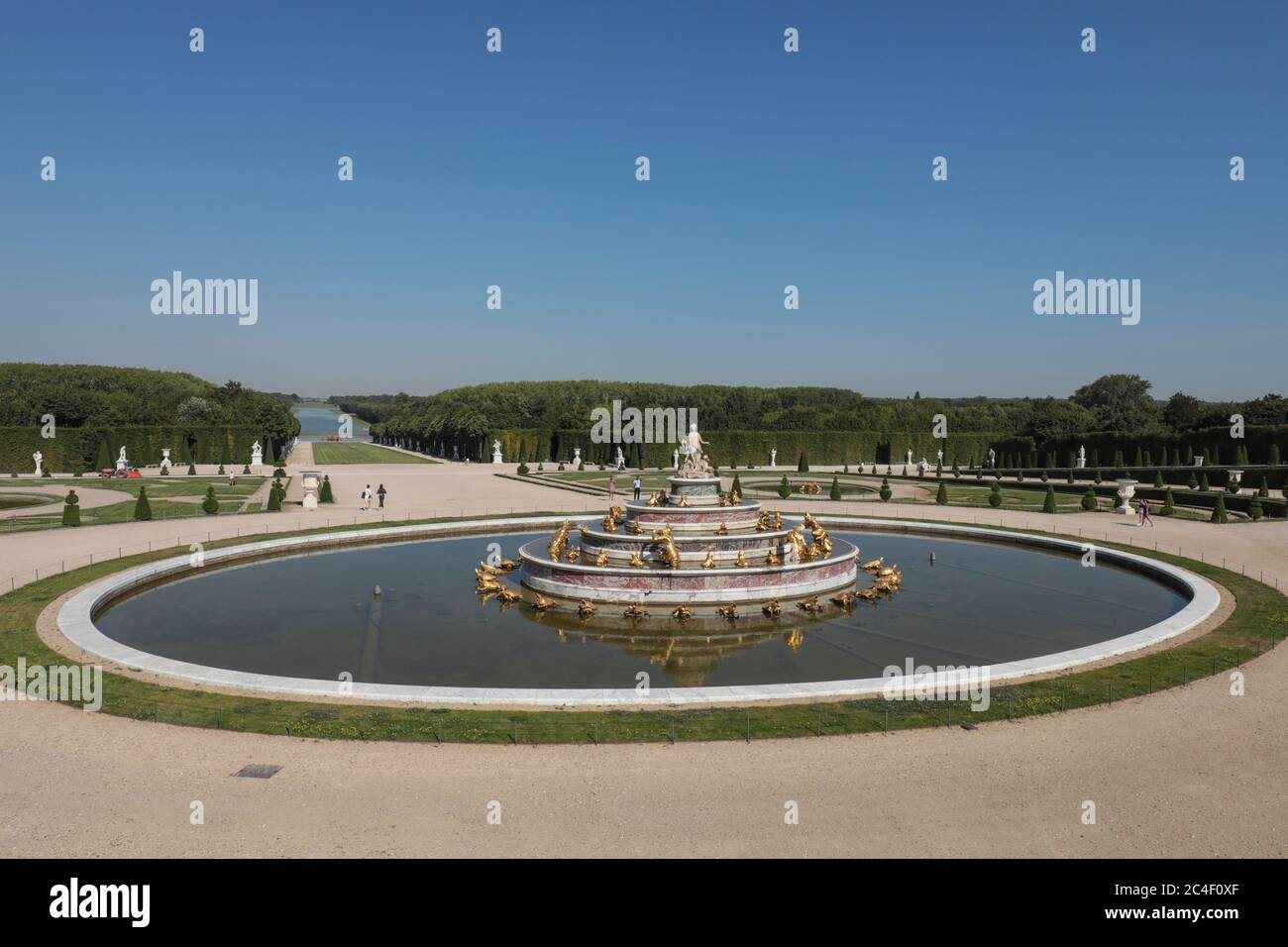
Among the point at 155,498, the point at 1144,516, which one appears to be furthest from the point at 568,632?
the point at 155,498

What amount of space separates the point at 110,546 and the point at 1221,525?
49.2 meters

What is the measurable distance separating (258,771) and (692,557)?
1664 cm

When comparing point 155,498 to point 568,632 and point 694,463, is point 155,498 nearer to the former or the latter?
point 694,463

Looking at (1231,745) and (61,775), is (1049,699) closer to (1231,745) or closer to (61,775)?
(1231,745)

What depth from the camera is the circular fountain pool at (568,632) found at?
700 inches

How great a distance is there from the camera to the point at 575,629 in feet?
73.5

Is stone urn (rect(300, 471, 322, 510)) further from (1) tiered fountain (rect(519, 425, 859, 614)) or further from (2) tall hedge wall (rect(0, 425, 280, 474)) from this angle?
(2) tall hedge wall (rect(0, 425, 280, 474))

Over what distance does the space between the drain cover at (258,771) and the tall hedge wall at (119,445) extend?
75413mm

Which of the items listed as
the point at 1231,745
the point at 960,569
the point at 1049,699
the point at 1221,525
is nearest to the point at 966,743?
the point at 1049,699

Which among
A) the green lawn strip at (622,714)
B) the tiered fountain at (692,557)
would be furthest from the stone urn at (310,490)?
the green lawn strip at (622,714)

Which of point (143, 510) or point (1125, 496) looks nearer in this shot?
point (143, 510)

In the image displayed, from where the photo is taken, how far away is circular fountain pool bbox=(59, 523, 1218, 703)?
58.3 feet

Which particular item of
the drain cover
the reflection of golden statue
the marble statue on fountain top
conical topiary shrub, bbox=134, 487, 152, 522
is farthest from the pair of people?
conical topiary shrub, bbox=134, 487, 152, 522

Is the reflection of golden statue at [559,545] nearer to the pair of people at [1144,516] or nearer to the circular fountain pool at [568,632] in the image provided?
the circular fountain pool at [568,632]
